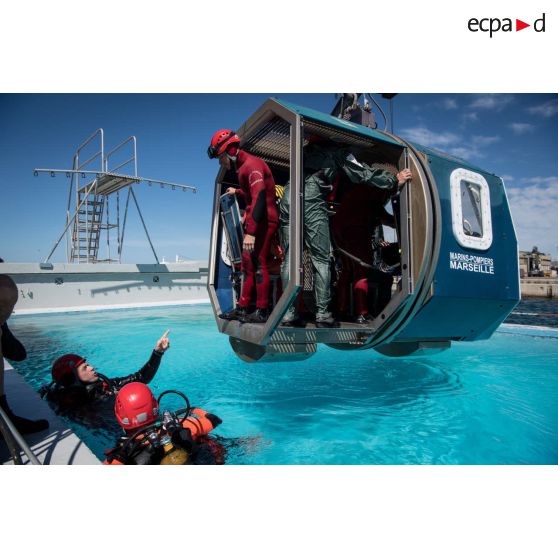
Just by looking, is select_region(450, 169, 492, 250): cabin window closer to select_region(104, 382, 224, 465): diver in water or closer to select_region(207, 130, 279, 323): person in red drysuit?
select_region(207, 130, 279, 323): person in red drysuit

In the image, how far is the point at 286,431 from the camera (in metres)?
3.54

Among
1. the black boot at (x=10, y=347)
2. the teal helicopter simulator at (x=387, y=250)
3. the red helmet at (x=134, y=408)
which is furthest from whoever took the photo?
the teal helicopter simulator at (x=387, y=250)

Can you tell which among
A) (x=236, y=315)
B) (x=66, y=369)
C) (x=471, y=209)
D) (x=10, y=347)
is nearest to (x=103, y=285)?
(x=66, y=369)

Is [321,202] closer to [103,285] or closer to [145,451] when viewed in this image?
[145,451]

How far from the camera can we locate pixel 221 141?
339 cm

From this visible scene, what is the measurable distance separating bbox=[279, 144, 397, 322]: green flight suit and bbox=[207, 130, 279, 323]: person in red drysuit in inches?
6.5

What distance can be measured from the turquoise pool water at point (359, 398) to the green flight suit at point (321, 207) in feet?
3.81

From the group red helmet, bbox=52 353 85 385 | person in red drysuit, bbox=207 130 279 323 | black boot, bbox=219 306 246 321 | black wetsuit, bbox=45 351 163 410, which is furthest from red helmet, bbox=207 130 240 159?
red helmet, bbox=52 353 85 385

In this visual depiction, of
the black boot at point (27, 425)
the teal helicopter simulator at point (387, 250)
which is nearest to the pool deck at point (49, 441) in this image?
the black boot at point (27, 425)

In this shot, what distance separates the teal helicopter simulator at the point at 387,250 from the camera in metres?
3.10

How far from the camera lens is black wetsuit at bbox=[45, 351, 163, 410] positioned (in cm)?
346

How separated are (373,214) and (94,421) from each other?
360 cm

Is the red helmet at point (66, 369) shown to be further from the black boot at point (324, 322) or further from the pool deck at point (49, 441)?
the black boot at point (324, 322)

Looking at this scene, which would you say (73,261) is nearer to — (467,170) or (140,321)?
(140,321)
